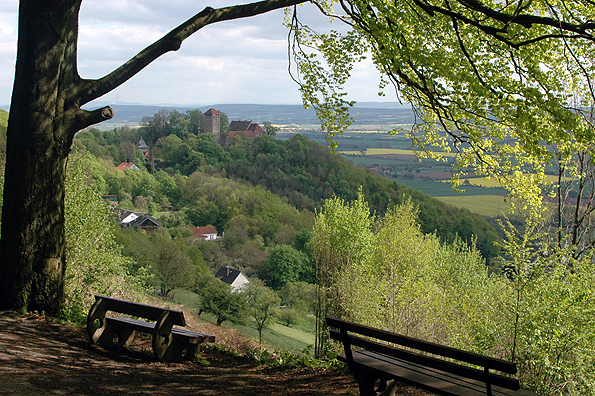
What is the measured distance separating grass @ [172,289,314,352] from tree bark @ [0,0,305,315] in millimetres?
31467

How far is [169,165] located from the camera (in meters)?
104

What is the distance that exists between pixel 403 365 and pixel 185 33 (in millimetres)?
4095

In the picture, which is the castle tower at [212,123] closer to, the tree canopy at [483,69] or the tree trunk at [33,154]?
the tree canopy at [483,69]

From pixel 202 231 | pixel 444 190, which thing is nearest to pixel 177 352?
pixel 202 231

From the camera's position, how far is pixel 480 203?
267 ft

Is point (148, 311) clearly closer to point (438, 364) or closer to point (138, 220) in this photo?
point (438, 364)

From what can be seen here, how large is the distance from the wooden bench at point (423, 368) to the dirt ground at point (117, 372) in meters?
0.32

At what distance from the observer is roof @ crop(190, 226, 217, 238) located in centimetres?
7186

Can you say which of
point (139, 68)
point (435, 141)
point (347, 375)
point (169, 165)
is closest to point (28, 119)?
point (139, 68)

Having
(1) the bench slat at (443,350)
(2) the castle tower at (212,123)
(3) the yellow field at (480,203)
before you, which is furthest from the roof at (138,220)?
(1) the bench slat at (443,350)

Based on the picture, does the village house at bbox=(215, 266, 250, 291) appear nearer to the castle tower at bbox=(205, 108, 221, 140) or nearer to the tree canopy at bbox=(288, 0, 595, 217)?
the tree canopy at bbox=(288, 0, 595, 217)

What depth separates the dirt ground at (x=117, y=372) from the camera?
11.6ft

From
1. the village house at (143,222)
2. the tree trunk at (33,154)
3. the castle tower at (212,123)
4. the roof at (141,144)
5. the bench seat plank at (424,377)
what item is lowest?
the village house at (143,222)

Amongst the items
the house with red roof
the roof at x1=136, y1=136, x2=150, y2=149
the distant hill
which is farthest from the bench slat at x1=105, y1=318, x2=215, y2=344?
the distant hill
